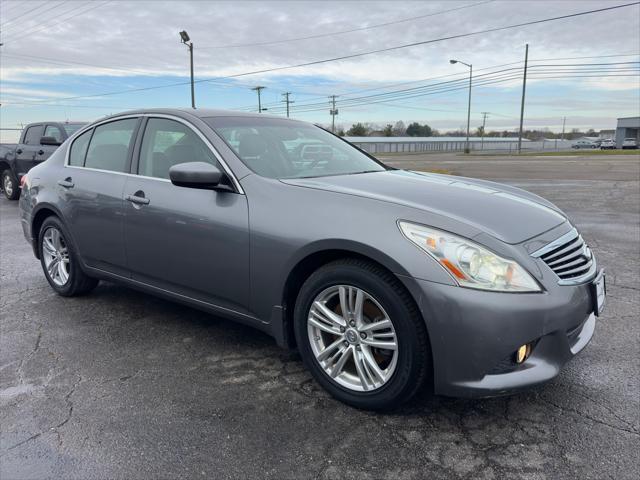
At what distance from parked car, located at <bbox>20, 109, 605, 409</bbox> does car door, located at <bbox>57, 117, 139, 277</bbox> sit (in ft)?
0.06

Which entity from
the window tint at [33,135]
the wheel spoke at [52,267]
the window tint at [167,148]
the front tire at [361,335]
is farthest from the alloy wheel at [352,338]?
the window tint at [33,135]

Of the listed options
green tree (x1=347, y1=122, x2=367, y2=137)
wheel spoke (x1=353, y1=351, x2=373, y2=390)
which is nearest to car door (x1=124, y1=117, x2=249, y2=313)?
wheel spoke (x1=353, y1=351, x2=373, y2=390)

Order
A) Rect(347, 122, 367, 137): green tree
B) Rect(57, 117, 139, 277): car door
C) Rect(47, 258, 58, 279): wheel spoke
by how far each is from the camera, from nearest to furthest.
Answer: Rect(57, 117, 139, 277): car door < Rect(47, 258, 58, 279): wheel spoke < Rect(347, 122, 367, 137): green tree

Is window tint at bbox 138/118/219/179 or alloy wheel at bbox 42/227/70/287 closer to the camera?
window tint at bbox 138/118/219/179

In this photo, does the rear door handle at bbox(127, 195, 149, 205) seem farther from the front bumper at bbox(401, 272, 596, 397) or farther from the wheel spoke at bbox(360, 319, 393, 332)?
the front bumper at bbox(401, 272, 596, 397)

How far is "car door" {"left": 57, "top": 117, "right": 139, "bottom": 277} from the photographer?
392 centimetres

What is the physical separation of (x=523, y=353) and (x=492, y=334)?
0.22m

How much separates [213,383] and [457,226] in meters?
1.71

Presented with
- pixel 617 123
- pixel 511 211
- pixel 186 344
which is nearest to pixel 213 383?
pixel 186 344

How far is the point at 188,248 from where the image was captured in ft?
11.0

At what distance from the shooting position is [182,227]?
11.0 ft

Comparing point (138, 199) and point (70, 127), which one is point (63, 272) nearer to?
point (138, 199)

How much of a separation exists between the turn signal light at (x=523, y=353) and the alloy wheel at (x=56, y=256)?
3.84 m

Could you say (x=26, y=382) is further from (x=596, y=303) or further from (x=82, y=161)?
(x=596, y=303)
